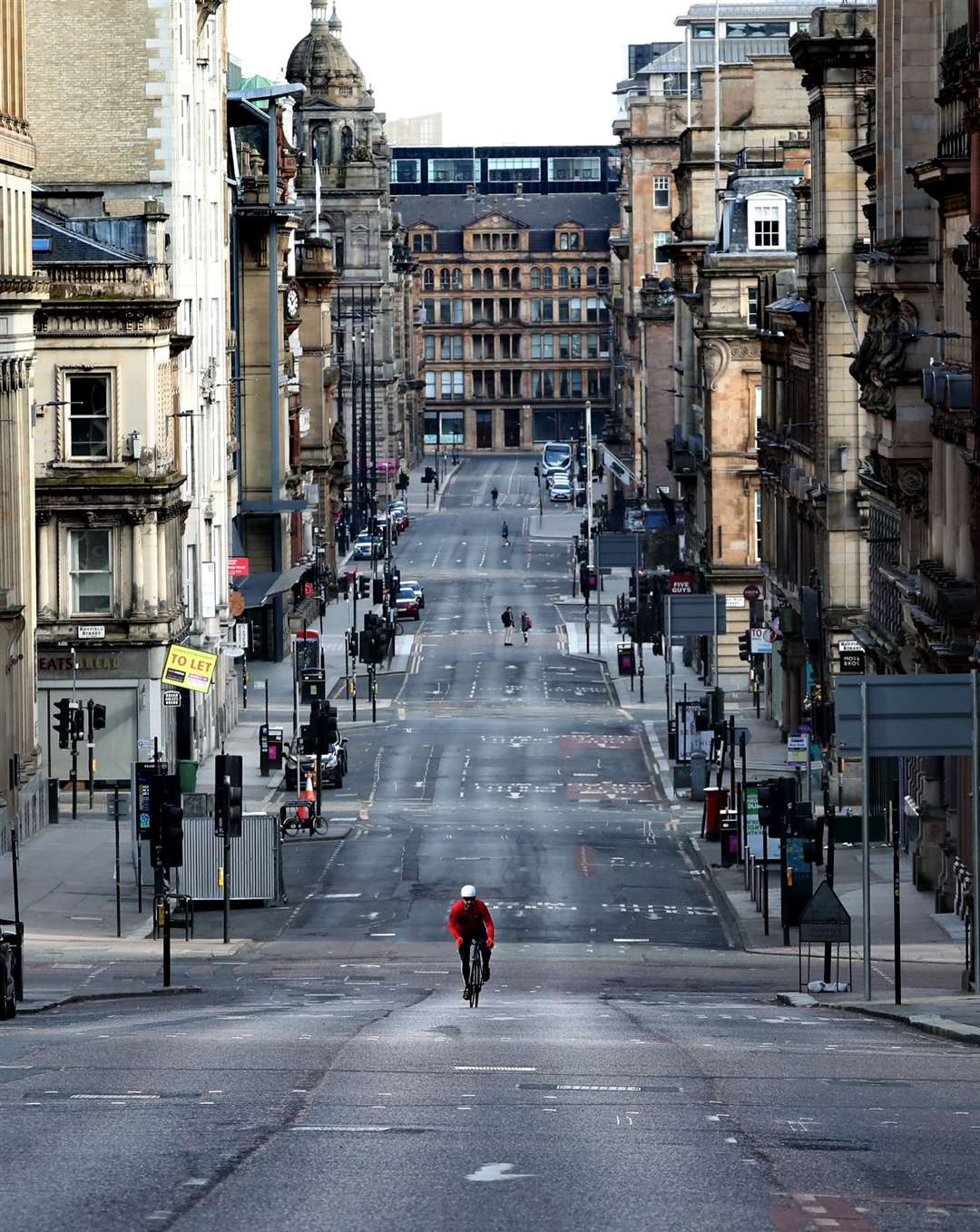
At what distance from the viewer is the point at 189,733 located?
79562mm

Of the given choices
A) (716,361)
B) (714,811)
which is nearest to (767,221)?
(716,361)

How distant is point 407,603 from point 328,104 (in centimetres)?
6563

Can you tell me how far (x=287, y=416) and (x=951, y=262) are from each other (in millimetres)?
71262

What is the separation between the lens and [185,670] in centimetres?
6800

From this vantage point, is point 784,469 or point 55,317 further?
point 784,469

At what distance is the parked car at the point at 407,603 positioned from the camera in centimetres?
13475

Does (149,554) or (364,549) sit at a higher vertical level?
(149,554)

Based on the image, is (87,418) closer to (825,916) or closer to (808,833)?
(808,833)

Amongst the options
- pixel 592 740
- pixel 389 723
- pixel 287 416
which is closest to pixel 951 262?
pixel 592 740

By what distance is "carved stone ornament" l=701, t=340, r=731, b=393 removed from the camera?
10281 cm

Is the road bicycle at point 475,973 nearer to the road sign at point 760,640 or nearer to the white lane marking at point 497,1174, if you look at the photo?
the white lane marking at point 497,1174

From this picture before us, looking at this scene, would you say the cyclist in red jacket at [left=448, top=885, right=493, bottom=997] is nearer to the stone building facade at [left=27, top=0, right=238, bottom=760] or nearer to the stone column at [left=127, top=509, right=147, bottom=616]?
the stone column at [left=127, top=509, right=147, bottom=616]

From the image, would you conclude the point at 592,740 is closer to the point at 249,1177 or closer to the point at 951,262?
the point at 951,262

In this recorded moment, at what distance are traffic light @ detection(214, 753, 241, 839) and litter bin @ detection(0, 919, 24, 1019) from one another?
13.2 metres
